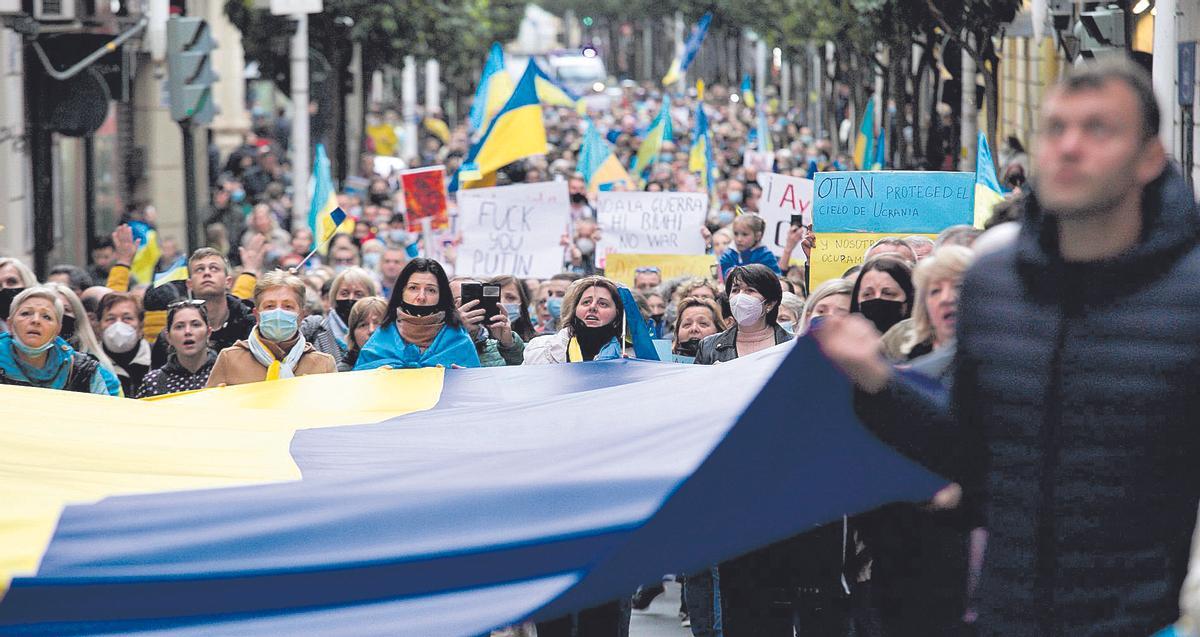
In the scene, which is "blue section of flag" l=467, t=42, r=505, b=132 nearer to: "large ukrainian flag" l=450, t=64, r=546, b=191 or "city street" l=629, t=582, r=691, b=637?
"large ukrainian flag" l=450, t=64, r=546, b=191

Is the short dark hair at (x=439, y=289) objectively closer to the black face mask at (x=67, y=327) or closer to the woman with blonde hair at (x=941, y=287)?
the black face mask at (x=67, y=327)

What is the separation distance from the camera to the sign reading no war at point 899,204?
10.6 metres

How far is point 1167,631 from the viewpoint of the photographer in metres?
3.26

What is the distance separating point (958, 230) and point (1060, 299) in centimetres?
309

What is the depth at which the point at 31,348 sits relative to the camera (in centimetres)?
852

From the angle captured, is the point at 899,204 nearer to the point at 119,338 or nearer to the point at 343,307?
the point at 343,307

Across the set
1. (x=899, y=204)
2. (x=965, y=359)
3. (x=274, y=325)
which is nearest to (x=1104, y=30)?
(x=899, y=204)

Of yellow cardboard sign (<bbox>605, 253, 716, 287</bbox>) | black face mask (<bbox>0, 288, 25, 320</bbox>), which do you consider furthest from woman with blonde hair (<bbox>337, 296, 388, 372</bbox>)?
yellow cardboard sign (<bbox>605, 253, 716, 287</bbox>)

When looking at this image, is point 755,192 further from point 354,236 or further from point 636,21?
point 636,21

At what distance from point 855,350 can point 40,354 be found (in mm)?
5811

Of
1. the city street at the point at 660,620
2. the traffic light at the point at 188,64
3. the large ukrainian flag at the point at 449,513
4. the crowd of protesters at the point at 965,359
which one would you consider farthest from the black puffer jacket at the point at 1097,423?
the traffic light at the point at 188,64

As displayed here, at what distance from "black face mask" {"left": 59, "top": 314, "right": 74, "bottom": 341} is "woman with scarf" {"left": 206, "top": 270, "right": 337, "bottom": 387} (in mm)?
890

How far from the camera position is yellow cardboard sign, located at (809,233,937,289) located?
10.4 m

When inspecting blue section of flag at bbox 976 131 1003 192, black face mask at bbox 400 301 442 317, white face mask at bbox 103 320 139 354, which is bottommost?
white face mask at bbox 103 320 139 354
